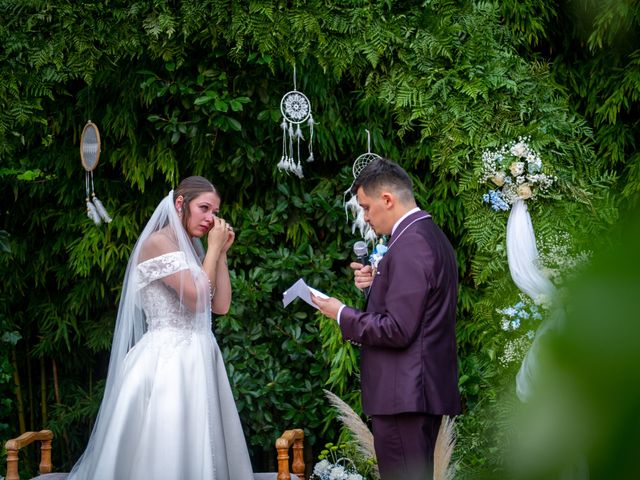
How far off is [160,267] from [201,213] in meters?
0.32

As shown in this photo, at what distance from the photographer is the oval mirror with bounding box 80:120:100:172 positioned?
173 inches

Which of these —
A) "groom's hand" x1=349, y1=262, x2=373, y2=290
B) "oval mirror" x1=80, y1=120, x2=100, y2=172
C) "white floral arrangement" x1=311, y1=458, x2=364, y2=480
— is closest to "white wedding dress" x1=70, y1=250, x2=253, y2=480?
"white floral arrangement" x1=311, y1=458, x2=364, y2=480

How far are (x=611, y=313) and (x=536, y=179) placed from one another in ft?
13.2

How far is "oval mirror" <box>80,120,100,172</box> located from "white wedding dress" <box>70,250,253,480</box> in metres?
1.29

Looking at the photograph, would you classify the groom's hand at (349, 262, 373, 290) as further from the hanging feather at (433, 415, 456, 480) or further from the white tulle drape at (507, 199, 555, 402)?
the white tulle drape at (507, 199, 555, 402)

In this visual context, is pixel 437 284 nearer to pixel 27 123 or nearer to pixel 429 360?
pixel 429 360

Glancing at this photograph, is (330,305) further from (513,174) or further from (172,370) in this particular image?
(513,174)

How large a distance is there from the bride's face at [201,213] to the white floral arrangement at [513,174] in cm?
153

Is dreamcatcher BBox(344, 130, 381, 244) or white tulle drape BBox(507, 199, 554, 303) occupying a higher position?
dreamcatcher BBox(344, 130, 381, 244)

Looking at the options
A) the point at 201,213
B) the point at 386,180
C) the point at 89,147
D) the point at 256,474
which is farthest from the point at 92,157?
the point at 386,180

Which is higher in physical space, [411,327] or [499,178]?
[499,178]

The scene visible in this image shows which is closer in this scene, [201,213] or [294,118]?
[201,213]

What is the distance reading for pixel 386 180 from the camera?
108 inches

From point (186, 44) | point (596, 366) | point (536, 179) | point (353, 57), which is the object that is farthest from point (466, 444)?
point (596, 366)
